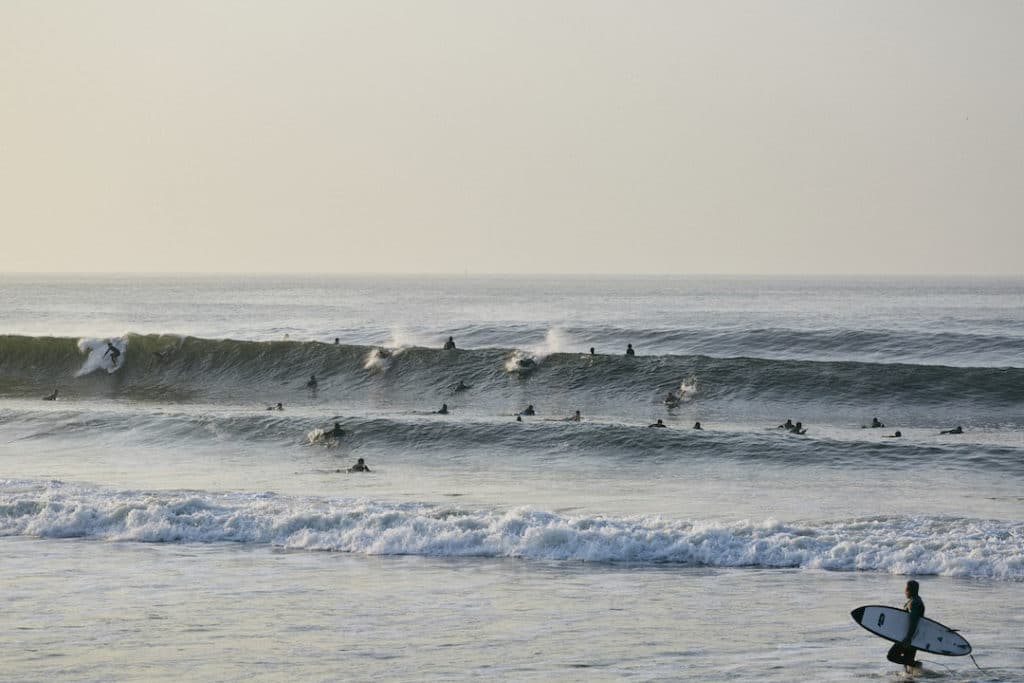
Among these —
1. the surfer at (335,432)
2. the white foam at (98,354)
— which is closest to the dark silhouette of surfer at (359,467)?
the surfer at (335,432)

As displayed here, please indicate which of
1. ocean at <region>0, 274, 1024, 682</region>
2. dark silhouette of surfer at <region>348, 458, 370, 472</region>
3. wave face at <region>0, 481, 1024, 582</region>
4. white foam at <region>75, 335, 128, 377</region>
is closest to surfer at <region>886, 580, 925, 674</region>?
ocean at <region>0, 274, 1024, 682</region>

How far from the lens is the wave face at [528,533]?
67.3 ft

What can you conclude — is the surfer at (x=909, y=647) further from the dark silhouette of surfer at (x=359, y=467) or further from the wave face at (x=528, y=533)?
the dark silhouette of surfer at (x=359, y=467)

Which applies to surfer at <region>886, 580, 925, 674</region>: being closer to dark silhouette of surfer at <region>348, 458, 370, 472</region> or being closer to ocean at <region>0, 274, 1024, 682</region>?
ocean at <region>0, 274, 1024, 682</region>

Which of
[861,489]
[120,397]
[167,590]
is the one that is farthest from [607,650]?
[120,397]

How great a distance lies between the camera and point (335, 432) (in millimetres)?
35406

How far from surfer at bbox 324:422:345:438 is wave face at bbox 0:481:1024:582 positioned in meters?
10.4

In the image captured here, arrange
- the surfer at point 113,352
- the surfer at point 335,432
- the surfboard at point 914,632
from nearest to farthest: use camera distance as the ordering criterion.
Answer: the surfboard at point 914,632 < the surfer at point 335,432 < the surfer at point 113,352

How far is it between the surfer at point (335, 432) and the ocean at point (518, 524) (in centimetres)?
17

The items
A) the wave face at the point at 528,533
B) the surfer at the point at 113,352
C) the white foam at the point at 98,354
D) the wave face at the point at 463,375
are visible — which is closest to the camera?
the wave face at the point at 528,533

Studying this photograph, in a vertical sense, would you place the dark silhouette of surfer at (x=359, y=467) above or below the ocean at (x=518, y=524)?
below

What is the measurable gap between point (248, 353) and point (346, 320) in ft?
175

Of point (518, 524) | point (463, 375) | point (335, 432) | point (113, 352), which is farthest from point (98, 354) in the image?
point (518, 524)

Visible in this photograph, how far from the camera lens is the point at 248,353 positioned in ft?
180
